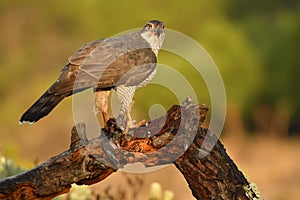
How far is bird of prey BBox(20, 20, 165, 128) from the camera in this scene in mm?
6895

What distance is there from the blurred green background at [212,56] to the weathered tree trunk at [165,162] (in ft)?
68.4

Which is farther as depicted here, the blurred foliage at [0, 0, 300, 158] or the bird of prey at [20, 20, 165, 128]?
the blurred foliage at [0, 0, 300, 158]

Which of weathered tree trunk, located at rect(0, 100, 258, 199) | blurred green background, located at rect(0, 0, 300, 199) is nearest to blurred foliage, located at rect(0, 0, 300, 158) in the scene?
blurred green background, located at rect(0, 0, 300, 199)

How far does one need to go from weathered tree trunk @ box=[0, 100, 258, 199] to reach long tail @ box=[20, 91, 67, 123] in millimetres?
378

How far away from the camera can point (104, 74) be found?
7.06 meters

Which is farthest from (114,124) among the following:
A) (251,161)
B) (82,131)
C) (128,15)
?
(128,15)

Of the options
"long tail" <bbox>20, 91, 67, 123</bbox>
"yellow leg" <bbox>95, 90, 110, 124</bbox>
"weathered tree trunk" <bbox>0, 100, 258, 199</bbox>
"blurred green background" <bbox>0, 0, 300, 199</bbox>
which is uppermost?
"blurred green background" <bbox>0, 0, 300, 199</bbox>

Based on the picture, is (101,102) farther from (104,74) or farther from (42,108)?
(42,108)

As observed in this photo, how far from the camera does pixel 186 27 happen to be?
4697 centimetres

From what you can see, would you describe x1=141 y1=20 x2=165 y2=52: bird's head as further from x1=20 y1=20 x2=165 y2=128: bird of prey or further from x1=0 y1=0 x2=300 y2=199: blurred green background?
x1=0 y1=0 x2=300 y2=199: blurred green background

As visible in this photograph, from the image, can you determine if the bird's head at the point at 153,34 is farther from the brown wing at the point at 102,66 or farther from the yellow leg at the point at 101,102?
the yellow leg at the point at 101,102

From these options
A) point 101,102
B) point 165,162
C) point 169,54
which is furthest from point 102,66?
point 169,54

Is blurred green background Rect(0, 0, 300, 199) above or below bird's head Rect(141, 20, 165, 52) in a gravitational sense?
above

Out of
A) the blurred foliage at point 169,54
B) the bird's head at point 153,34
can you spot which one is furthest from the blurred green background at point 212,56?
the bird's head at point 153,34
